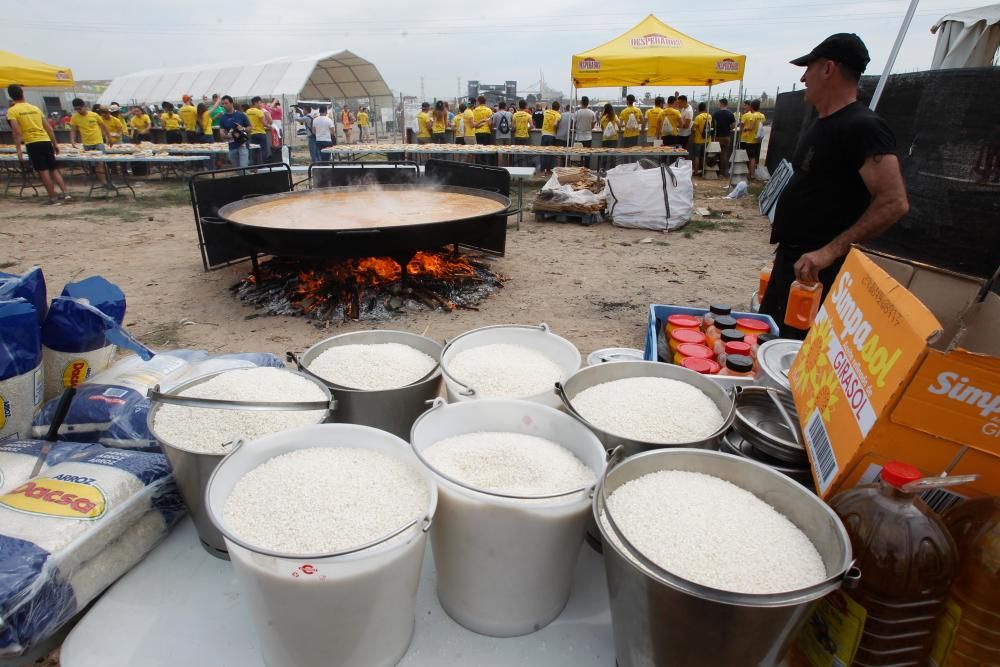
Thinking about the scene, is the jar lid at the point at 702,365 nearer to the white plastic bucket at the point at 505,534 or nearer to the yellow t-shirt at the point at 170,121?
the white plastic bucket at the point at 505,534

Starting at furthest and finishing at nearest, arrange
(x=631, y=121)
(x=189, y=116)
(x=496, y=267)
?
1. (x=189, y=116)
2. (x=631, y=121)
3. (x=496, y=267)

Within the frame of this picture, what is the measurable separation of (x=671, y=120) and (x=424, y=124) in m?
7.26

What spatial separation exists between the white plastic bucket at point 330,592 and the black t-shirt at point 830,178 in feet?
8.50

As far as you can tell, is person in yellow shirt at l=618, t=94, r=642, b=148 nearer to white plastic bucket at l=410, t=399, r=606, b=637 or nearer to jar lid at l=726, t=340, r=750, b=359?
jar lid at l=726, t=340, r=750, b=359

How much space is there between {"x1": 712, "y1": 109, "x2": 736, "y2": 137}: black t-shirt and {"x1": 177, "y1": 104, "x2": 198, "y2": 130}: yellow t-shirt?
1621 cm

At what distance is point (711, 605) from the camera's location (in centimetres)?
93

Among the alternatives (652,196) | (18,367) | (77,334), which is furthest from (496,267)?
(18,367)

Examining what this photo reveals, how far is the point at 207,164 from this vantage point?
13836 millimetres

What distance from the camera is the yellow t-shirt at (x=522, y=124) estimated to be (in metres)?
14.9

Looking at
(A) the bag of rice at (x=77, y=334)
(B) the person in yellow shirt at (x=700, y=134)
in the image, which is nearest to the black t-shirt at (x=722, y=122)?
(B) the person in yellow shirt at (x=700, y=134)

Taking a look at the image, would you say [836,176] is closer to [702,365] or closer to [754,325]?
[754,325]

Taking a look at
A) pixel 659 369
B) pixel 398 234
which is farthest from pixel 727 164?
pixel 659 369

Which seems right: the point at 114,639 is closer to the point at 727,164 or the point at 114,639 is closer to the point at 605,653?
the point at 605,653

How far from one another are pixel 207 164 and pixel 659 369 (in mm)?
15355
